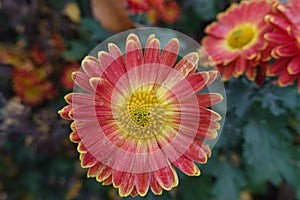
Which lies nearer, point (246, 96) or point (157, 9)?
point (246, 96)

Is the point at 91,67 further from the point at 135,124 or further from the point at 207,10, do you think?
the point at 207,10

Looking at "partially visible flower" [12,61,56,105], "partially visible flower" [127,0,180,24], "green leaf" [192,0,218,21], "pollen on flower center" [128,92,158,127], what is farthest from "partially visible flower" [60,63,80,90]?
"pollen on flower center" [128,92,158,127]

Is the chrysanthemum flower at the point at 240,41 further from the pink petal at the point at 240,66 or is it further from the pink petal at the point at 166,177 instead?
the pink petal at the point at 166,177

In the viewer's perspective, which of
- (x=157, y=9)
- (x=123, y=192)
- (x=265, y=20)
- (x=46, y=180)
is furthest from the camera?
(x=46, y=180)

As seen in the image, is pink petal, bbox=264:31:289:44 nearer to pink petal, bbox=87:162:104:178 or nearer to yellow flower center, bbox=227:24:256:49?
yellow flower center, bbox=227:24:256:49

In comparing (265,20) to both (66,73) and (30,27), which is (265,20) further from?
(30,27)

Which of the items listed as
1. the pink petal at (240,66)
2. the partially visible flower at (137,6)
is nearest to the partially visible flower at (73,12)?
the partially visible flower at (137,6)

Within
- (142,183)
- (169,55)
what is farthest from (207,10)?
(142,183)

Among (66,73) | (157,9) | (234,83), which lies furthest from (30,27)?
(234,83)
